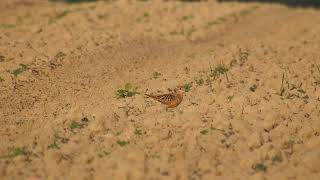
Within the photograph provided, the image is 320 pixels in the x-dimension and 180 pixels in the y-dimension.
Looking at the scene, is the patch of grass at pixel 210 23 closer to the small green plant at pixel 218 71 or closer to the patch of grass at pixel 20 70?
the small green plant at pixel 218 71

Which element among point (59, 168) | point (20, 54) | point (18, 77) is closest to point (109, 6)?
point (20, 54)

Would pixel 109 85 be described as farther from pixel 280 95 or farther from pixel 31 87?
pixel 280 95

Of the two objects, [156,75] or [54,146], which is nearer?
[54,146]

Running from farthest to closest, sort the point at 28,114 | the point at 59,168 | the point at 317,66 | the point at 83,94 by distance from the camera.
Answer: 1. the point at 317,66
2. the point at 83,94
3. the point at 28,114
4. the point at 59,168

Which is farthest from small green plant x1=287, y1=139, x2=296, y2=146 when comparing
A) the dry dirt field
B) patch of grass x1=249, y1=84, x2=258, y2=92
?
patch of grass x1=249, y1=84, x2=258, y2=92

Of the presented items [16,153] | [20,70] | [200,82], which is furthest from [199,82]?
[16,153]

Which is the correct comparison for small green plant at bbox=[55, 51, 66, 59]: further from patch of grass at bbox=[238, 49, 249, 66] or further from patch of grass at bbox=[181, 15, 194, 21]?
patch of grass at bbox=[181, 15, 194, 21]

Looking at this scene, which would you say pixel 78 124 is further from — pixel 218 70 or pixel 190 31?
pixel 190 31
